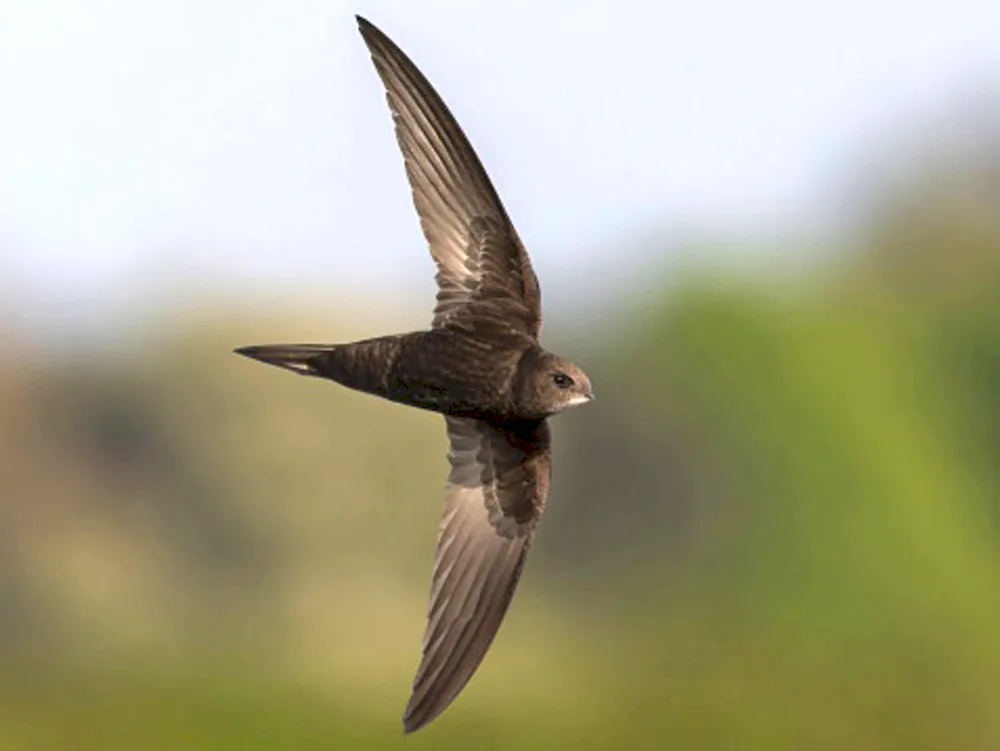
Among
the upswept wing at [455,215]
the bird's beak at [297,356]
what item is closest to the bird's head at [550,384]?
the upswept wing at [455,215]

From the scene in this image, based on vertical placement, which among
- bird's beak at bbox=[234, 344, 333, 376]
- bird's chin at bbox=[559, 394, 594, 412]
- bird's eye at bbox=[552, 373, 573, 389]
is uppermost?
bird's beak at bbox=[234, 344, 333, 376]

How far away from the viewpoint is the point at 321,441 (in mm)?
18016

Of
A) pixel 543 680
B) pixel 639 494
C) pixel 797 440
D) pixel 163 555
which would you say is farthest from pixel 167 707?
pixel 797 440

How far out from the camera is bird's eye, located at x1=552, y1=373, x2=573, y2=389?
5.77 m

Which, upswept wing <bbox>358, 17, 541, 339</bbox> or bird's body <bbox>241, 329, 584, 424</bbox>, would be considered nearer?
bird's body <bbox>241, 329, 584, 424</bbox>

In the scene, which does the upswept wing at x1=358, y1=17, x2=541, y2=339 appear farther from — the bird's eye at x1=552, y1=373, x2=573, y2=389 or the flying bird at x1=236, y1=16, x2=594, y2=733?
the bird's eye at x1=552, y1=373, x2=573, y2=389

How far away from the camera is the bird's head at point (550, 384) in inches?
227

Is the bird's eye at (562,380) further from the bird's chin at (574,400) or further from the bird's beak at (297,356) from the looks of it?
the bird's beak at (297,356)

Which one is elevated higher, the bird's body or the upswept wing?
the upswept wing

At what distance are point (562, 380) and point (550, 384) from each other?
3 cm

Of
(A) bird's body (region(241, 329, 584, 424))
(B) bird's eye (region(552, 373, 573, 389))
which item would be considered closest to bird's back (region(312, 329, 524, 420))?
(A) bird's body (region(241, 329, 584, 424))

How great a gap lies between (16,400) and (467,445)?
1311 centimetres

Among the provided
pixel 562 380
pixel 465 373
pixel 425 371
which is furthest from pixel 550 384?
pixel 425 371

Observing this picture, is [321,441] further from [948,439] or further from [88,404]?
[948,439]
